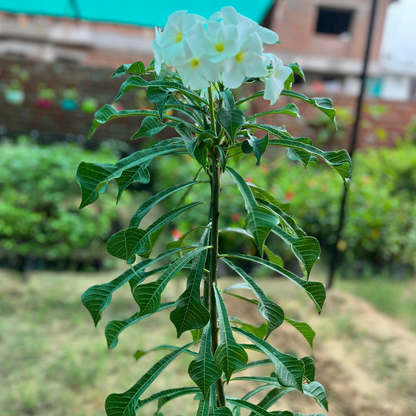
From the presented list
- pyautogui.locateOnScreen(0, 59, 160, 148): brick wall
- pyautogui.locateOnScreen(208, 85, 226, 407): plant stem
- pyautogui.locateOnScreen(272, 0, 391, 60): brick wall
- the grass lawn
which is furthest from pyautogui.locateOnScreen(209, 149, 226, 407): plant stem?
pyautogui.locateOnScreen(272, 0, 391, 60): brick wall

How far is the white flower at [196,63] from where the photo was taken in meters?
0.53

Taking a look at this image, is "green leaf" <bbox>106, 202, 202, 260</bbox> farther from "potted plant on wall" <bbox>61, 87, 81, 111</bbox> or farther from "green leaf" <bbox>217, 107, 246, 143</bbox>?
"potted plant on wall" <bbox>61, 87, 81, 111</bbox>

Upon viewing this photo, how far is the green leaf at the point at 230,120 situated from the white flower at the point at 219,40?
0.07 meters

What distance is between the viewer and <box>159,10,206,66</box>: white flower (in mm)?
546

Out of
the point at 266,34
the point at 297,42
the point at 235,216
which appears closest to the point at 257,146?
the point at 266,34

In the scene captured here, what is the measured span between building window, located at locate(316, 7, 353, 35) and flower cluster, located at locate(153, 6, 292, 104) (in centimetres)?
1433

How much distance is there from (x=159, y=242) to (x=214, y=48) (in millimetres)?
3039

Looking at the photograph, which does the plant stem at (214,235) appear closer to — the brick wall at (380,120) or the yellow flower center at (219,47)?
the yellow flower center at (219,47)

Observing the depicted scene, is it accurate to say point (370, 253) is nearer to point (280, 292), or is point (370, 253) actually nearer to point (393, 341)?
point (280, 292)

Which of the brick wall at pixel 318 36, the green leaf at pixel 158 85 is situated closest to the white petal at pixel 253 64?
the green leaf at pixel 158 85

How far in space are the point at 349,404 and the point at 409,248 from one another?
84.5 inches

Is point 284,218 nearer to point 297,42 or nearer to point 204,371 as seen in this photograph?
point 204,371

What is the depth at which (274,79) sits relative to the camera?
0.58 meters

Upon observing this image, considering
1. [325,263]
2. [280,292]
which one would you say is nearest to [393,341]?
[280,292]
